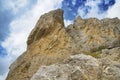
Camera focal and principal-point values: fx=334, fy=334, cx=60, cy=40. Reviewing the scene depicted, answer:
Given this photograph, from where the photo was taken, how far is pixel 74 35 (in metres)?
74.3

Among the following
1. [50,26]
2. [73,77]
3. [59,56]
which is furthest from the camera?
[50,26]

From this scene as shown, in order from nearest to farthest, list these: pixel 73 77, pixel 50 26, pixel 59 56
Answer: pixel 73 77
pixel 59 56
pixel 50 26

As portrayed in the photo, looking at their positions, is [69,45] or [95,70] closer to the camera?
[95,70]

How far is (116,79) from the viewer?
31.9 m

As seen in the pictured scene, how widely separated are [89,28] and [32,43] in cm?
1315

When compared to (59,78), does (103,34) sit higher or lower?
higher

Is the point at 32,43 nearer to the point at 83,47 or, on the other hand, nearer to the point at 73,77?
the point at 83,47

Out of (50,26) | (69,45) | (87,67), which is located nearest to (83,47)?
(69,45)

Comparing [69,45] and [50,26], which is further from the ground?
[50,26]

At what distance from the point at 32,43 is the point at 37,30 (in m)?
3.09

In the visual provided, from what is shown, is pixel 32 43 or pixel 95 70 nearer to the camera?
pixel 95 70

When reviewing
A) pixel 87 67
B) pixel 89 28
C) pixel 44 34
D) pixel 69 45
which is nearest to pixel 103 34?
pixel 89 28

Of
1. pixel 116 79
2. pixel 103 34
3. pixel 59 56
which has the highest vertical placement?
pixel 103 34

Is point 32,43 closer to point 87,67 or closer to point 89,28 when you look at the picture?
point 89,28
